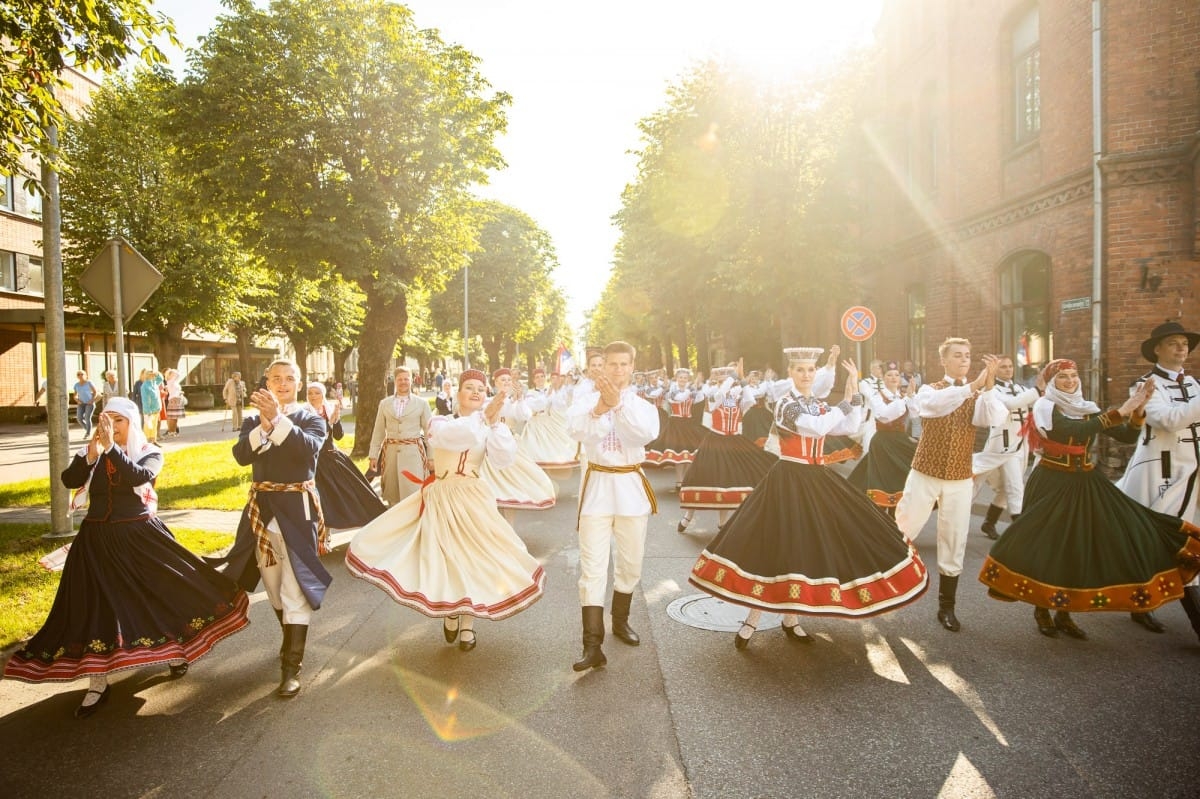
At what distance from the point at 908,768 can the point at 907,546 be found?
75.2 inches

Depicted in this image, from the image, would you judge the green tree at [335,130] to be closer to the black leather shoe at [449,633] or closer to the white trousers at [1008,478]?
the black leather shoe at [449,633]

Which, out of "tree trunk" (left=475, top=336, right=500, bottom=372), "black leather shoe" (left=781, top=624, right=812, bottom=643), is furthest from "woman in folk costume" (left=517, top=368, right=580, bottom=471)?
"tree trunk" (left=475, top=336, right=500, bottom=372)

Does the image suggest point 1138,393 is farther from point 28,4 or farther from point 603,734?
point 28,4

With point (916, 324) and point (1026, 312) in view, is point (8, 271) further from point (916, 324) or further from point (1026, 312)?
point (1026, 312)

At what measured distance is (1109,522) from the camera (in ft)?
18.1

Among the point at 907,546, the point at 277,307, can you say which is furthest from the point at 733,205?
the point at 277,307

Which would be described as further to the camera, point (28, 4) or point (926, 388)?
point (926, 388)

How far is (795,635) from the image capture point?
5656mm

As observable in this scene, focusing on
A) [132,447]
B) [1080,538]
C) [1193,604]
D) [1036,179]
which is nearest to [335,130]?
[132,447]

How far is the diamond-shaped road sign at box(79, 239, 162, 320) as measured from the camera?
822 cm

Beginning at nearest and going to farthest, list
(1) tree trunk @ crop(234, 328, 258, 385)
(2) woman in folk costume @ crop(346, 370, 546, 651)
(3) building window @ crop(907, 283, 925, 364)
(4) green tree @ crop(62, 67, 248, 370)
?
(2) woman in folk costume @ crop(346, 370, 546, 651), (3) building window @ crop(907, 283, 925, 364), (4) green tree @ crop(62, 67, 248, 370), (1) tree trunk @ crop(234, 328, 258, 385)

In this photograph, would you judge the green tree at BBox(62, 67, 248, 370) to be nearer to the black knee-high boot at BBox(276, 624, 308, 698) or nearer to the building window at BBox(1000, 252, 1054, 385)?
the building window at BBox(1000, 252, 1054, 385)

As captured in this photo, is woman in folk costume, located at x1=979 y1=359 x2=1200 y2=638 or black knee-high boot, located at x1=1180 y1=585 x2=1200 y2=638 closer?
woman in folk costume, located at x1=979 y1=359 x2=1200 y2=638

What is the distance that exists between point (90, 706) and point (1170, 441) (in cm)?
772
